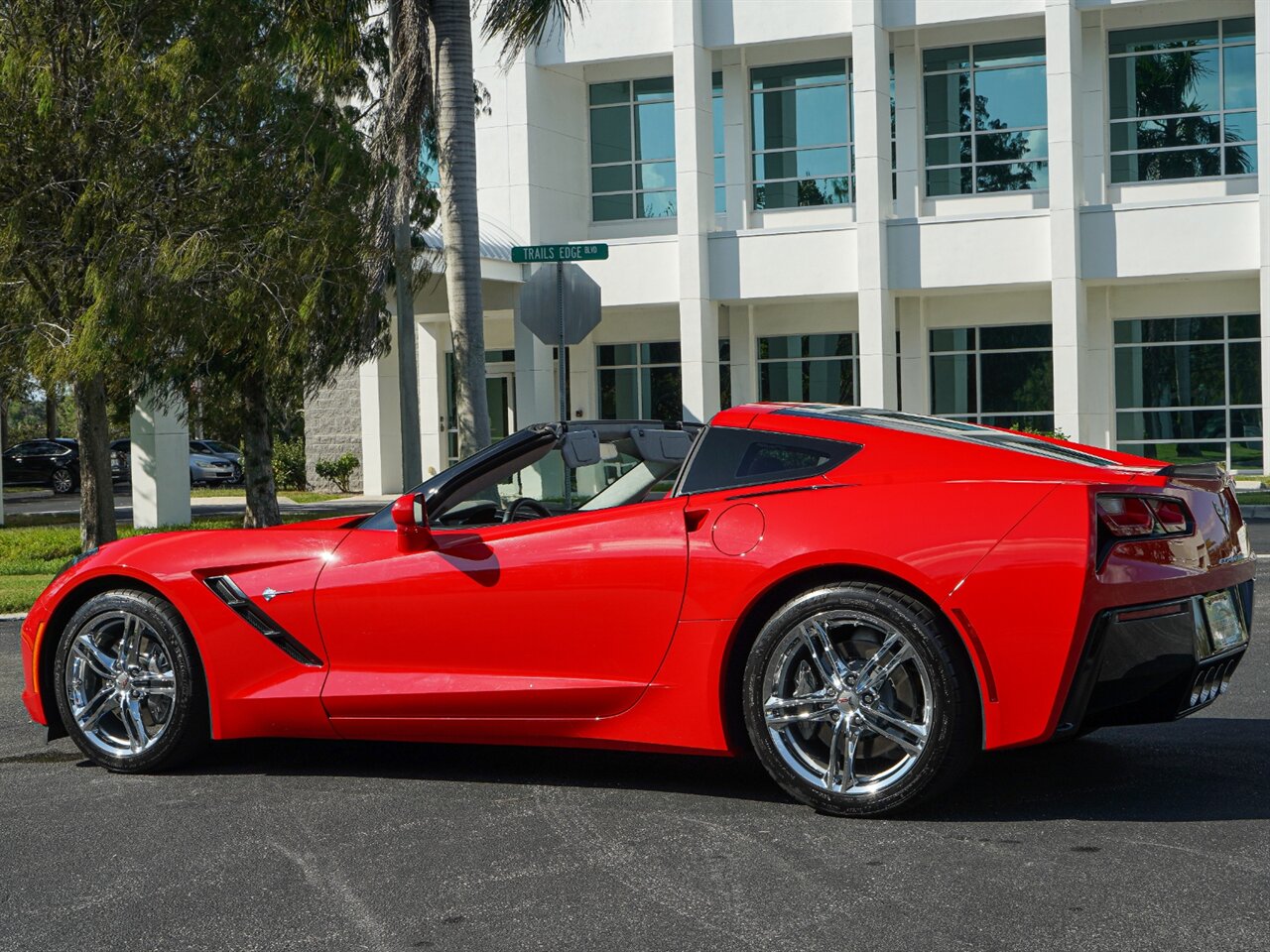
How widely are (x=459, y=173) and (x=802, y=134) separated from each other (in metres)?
17.0

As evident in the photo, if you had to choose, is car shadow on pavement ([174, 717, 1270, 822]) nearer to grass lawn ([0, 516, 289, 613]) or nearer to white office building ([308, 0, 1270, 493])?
grass lawn ([0, 516, 289, 613])

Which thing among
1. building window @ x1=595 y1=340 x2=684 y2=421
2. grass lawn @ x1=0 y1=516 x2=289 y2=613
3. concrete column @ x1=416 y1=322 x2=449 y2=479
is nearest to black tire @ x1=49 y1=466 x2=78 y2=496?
concrete column @ x1=416 y1=322 x2=449 y2=479

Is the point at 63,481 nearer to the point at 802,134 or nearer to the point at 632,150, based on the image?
the point at 632,150

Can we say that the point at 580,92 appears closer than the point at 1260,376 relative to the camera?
No

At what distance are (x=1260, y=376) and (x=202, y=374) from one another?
20277 millimetres

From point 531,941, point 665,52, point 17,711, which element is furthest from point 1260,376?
point 531,941

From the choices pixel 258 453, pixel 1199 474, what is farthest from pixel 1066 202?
pixel 1199 474

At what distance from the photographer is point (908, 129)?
3086 cm

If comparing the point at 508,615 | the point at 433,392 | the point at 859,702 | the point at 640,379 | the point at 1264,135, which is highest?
the point at 1264,135

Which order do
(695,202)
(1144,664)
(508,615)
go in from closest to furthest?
1. (1144,664)
2. (508,615)
3. (695,202)

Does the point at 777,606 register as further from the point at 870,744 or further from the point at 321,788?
the point at 321,788

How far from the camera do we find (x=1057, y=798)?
17.9 feet

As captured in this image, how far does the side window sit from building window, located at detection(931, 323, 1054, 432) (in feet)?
86.7

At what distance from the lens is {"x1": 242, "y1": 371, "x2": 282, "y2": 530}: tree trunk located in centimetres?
1983
